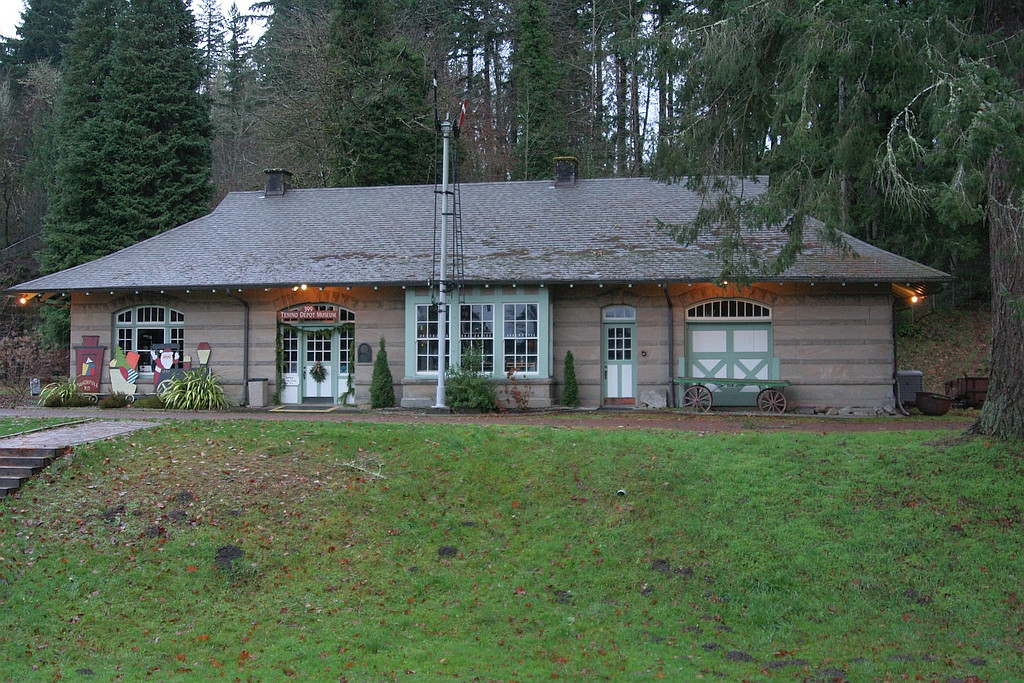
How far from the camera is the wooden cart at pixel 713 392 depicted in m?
18.5

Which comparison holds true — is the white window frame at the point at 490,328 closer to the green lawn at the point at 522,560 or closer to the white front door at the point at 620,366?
the white front door at the point at 620,366

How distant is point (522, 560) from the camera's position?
966 centimetres

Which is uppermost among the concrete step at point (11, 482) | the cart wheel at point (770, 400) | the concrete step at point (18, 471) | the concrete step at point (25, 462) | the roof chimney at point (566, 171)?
the roof chimney at point (566, 171)

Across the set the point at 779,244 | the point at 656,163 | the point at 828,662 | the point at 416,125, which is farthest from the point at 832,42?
the point at 416,125

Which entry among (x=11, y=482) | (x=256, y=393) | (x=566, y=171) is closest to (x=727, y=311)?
(x=566, y=171)

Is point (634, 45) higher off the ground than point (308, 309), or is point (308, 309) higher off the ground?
point (634, 45)

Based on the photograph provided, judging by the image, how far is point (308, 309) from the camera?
20484mm

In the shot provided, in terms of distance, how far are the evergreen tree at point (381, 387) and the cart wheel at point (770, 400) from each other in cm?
812

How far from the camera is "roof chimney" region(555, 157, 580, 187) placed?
77.0 feet

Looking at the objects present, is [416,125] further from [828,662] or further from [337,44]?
[828,662]

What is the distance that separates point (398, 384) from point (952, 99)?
13625 mm

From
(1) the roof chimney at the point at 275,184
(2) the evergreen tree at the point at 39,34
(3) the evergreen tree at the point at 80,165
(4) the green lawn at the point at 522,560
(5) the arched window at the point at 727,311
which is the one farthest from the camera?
(2) the evergreen tree at the point at 39,34

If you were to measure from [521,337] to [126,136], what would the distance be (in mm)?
19453

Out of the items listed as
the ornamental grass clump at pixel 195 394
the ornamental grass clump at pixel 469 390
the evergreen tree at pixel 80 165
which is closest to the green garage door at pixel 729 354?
the ornamental grass clump at pixel 469 390
